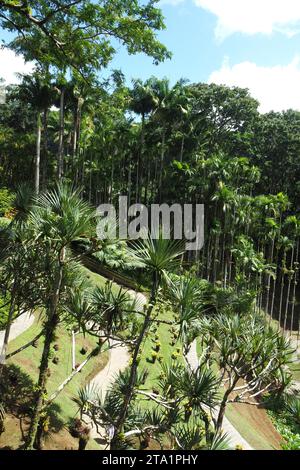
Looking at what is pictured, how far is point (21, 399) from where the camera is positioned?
34.8ft

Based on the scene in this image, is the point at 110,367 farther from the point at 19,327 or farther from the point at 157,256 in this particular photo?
the point at 157,256

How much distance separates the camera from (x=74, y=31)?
10.4 meters

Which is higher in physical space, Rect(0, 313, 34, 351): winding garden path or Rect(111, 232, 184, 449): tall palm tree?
Rect(111, 232, 184, 449): tall palm tree

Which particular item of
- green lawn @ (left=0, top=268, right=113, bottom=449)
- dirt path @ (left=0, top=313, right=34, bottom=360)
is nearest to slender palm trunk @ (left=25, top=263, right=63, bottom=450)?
green lawn @ (left=0, top=268, right=113, bottom=449)

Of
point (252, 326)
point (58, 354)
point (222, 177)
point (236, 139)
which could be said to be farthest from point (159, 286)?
point (236, 139)

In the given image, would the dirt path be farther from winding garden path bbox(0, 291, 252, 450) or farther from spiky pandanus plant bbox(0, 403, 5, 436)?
spiky pandanus plant bbox(0, 403, 5, 436)

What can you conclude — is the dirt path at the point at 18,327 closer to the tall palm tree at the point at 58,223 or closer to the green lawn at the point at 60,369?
the green lawn at the point at 60,369

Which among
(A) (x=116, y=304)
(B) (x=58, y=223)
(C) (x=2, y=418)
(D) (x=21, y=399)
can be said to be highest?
(B) (x=58, y=223)

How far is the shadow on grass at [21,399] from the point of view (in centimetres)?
994

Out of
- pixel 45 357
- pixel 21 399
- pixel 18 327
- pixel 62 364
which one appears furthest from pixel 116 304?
pixel 18 327

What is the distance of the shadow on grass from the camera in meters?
9.94

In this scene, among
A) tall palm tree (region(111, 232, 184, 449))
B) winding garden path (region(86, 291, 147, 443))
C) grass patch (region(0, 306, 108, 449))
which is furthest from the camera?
winding garden path (region(86, 291, 147, 443))

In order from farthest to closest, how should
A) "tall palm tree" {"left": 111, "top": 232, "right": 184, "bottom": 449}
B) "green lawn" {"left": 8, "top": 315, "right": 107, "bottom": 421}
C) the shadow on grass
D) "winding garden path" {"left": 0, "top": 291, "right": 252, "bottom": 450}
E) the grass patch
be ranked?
"winding garden path" {"left": 0, "top": 291, "right": 252, "bottom": 450}, "green lawn" {"left": 8, "top": 315, "right": 107, "bottom": 421}, the shadow on grass, the grass patch, "tall palm tree" {"left": 111, "top": 232, "right": 184, "bottom": 449}

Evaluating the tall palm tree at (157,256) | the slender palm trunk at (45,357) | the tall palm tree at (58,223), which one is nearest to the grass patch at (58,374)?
the slender palm trunk at (45,357)
